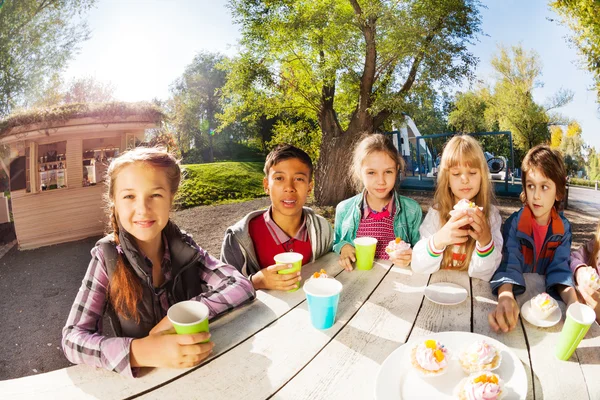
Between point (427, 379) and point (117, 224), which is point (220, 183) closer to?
point (117, 224)

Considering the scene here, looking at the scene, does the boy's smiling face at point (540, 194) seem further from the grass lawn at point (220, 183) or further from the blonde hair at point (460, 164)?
the grass lawn at point (220, 183)

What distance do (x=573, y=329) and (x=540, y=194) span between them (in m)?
0.94

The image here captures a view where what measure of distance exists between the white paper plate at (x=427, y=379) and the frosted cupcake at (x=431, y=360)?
0.9 inches

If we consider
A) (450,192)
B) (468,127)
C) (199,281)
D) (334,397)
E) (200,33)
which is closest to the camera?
(334,397)

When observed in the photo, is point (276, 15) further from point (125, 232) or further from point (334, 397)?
point (334, 397)

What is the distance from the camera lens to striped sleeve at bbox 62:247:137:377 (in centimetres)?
65

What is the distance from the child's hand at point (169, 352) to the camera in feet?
2.14

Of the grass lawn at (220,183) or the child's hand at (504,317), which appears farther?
the grass lawn at (220,183)

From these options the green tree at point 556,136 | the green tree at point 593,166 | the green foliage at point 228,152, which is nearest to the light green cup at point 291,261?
the green foliage at point 228,152

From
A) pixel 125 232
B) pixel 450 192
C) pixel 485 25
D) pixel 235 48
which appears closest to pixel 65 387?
pixel 125 232

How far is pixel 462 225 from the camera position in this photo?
3.34 ft

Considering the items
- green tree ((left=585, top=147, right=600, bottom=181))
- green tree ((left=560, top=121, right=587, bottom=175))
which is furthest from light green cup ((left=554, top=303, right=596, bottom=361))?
green tree ((left=585, top=147, right=600, bottom=181))

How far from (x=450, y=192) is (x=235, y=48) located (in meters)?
1.99

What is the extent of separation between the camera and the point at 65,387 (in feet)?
2.06
